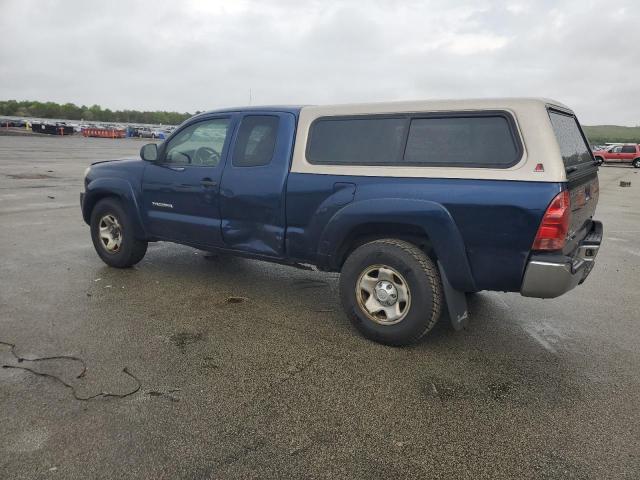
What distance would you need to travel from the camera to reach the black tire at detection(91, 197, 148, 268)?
576 cm

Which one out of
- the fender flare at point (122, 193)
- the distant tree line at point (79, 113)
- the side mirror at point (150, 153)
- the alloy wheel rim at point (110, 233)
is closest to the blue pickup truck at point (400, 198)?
the side mirror at point (150, 153)

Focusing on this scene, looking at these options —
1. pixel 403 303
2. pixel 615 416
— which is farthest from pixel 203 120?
pixel 615 416

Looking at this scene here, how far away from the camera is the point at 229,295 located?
17.0 feet

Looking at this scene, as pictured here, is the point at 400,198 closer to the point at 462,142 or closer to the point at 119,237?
the point at 462,142

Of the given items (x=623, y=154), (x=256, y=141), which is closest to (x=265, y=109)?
(x=256, y=141)

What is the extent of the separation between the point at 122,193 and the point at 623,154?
39419 mm

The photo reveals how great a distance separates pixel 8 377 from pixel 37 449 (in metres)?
0.96

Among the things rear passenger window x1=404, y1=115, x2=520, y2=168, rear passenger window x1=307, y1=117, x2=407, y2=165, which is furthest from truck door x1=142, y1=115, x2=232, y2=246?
rear passenger window x1=404, y1=115, x2=520, y2=168

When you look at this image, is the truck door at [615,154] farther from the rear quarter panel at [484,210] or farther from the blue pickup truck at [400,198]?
the rear quarter panel at [484,210]

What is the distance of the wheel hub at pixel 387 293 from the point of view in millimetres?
3990

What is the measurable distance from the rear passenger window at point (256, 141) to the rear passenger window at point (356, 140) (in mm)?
440

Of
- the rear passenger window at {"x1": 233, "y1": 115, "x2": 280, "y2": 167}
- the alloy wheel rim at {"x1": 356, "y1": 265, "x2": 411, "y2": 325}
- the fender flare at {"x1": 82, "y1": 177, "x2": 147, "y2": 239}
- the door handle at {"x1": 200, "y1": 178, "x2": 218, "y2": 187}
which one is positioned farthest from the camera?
the fender flare at {"x1": 82, "y1": 177, "x2": 147, "y2": 239}

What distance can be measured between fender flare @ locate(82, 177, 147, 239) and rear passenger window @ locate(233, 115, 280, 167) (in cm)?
150

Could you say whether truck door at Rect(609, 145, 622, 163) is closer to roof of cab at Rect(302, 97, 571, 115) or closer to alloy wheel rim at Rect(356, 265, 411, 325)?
roof of cab at Rect(302, 97, 571, 115)
